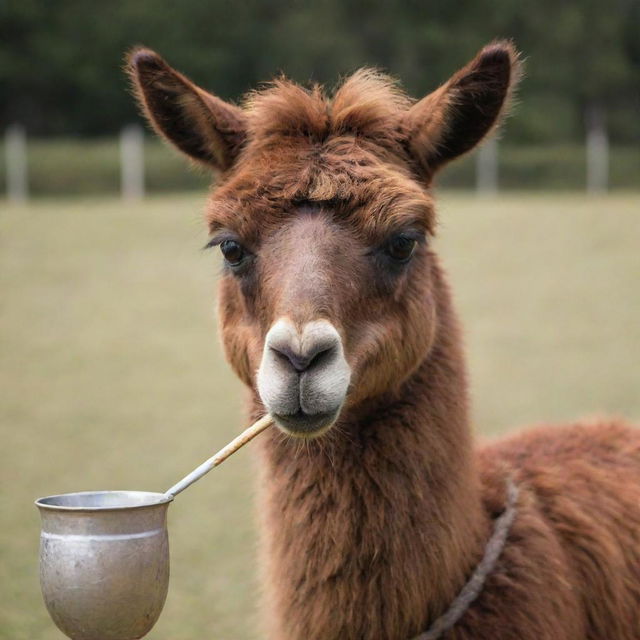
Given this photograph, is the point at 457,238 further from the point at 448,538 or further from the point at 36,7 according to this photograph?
the point at 36,7

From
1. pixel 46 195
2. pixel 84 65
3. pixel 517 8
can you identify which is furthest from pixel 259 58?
pixel 46 195

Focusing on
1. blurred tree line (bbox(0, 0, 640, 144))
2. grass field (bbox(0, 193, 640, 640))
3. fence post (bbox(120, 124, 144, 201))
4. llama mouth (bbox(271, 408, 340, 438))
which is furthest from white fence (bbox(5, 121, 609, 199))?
llama mouth (bbox(271, 408, 340, 438))

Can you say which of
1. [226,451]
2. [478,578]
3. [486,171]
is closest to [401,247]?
[226,451]

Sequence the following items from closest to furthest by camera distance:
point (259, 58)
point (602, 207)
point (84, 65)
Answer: point (602, 207) < point (84, 65) < point (259, 58)

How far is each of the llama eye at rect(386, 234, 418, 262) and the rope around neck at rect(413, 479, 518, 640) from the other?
3.09 ft

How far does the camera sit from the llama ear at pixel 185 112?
354 cm

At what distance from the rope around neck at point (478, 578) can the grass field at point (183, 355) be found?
1052 mm

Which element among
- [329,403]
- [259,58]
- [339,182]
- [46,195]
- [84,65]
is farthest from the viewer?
[259,58]

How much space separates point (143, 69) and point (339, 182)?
89 cm

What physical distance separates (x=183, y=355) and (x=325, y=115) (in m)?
10.0

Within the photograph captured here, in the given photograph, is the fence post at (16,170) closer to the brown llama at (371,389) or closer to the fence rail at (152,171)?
the fence rail at (152,171)

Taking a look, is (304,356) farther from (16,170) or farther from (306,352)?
(16,170)

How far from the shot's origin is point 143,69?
355cm

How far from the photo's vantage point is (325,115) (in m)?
3.45
